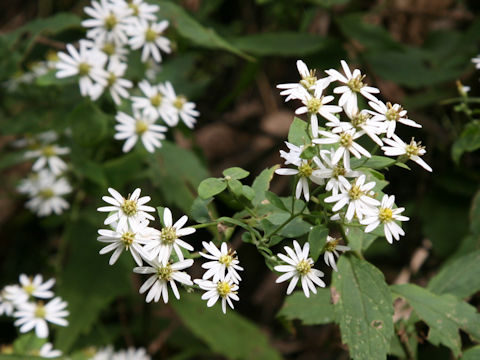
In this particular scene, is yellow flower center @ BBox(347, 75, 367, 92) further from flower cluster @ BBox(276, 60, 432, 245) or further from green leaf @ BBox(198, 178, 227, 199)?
green leaf @ BBox(198, 178, 227, 199)

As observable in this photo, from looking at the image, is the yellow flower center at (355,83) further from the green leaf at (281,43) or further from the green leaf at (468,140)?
the green leaf at (281,43)

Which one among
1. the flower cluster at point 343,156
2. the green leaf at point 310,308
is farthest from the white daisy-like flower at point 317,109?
the green leaf at point 310,308

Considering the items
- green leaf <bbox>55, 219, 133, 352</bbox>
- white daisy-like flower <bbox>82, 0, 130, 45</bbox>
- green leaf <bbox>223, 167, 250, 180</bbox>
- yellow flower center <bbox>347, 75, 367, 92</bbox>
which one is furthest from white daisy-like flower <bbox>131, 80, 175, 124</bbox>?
yellow flower center <bbox>347, 75, 367, 92</bbox>

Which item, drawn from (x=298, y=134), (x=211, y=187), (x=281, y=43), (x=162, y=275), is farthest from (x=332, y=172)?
(x=281, y=43)

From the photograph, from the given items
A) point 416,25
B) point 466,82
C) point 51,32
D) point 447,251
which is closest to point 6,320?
point 51,32

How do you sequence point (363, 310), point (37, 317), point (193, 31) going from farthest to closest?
point (193, 31), point (37, 317), point (363, 310)

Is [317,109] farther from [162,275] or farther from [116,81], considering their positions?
[116,81]
